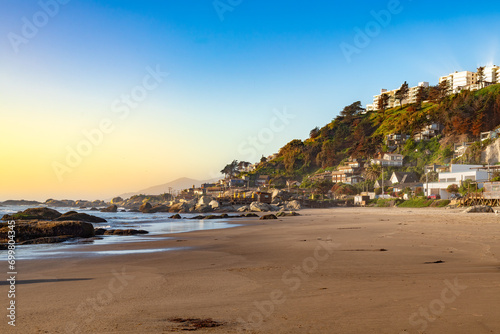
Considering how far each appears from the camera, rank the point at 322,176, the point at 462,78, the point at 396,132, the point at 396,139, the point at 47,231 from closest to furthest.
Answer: the point at 47,231 < the point at 396,139 < the point at 322,176 < the point at 396,132 < the point at 462,78

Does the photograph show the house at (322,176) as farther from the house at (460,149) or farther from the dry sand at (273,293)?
the dry sand at (273,293)

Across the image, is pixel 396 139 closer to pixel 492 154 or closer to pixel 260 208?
pixel 492 154

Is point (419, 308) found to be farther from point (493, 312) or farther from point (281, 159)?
point (281, 159)

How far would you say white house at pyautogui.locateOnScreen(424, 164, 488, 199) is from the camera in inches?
2483

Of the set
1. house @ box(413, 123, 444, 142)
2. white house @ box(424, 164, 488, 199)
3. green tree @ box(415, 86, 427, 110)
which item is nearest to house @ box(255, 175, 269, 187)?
house @ box(413, 123, 444, 142)

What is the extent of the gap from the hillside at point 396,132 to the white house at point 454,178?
864 inches

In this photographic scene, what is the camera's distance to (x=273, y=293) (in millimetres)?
6711

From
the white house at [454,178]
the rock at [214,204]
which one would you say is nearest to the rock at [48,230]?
the rock at [214,204]

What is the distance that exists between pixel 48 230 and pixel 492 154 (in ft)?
293

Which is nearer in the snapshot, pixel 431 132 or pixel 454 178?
pixel 454 178

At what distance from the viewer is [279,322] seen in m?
5.07

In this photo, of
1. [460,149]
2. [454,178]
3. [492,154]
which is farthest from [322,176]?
[454,178]

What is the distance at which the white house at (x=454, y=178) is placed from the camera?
207 feet

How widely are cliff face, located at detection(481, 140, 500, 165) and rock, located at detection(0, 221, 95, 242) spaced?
8491 centimetres
